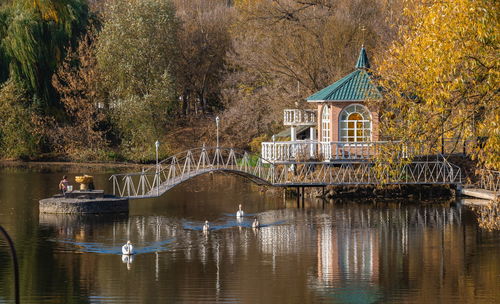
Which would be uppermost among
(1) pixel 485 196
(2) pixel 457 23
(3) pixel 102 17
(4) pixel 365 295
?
(3) pixel 102 17

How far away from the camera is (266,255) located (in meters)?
28.5

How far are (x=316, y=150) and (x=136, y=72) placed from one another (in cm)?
2105

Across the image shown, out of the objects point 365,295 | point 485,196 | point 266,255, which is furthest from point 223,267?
point 485,196

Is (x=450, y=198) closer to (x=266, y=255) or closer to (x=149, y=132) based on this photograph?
(x=266, y=255)

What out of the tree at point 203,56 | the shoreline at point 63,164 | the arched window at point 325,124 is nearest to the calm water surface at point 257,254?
the arched window at point 325,124

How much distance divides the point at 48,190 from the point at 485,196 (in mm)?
19937

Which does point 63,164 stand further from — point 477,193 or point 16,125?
point 477,193

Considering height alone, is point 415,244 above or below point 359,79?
below

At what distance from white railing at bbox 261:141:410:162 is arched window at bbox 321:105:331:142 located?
0.65 m

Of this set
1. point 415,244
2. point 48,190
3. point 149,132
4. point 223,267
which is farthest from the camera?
point 149,132

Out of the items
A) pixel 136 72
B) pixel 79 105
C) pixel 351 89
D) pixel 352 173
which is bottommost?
pixel 352 173

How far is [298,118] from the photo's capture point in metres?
47.8

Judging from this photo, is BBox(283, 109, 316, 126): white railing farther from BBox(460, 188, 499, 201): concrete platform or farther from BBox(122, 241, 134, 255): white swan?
BBox(122, 241, 134, 255): white swan

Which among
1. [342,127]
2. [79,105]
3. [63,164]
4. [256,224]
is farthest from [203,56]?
[256,224]
